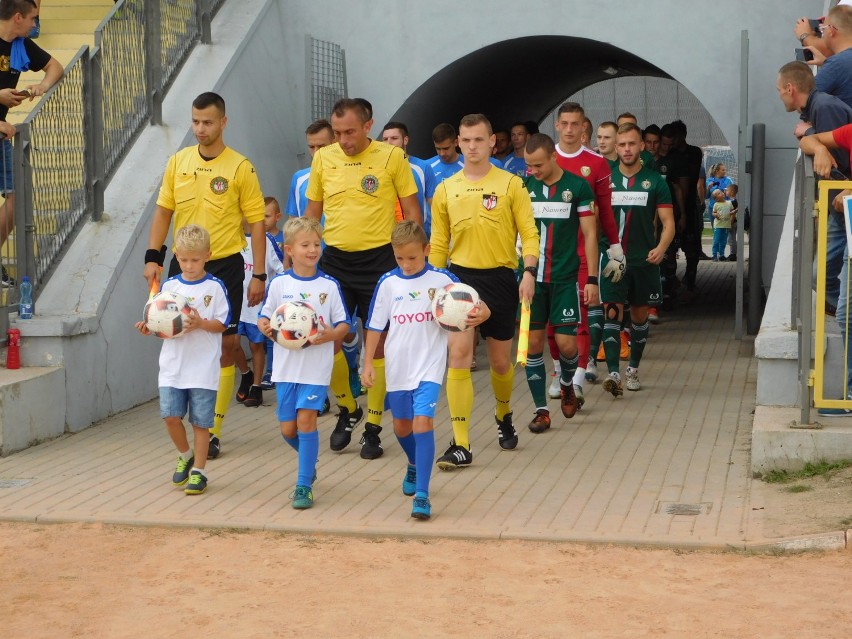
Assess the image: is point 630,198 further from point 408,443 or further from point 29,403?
point 29,403

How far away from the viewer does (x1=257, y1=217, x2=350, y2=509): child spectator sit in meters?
7.69

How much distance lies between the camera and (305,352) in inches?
304

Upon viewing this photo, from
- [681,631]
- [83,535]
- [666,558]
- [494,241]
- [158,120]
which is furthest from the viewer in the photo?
[158,120]

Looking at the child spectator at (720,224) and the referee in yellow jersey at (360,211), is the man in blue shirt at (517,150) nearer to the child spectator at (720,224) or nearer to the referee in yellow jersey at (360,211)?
the referee in yellow jersey at (360,211)

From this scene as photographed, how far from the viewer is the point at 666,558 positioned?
6.70 meters

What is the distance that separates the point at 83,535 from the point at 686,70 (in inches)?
341

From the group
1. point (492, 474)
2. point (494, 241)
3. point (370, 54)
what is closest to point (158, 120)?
point (370, 54)

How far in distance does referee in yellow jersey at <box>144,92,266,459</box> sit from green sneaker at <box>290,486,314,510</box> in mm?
1551

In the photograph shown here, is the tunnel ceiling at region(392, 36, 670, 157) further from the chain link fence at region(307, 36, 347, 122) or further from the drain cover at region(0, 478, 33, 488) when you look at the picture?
the drain cover at region(0, 478, 33, 488)

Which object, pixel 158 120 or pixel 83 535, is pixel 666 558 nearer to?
pixel 83 535

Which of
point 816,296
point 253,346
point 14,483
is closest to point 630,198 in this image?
point 253,346

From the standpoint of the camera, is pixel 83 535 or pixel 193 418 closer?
pixel 83 535

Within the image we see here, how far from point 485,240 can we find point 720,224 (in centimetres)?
1721

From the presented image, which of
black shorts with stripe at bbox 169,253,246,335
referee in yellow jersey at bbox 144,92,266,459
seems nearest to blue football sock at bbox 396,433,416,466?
referee in yellow jersey at bbox 144,92,266,459
